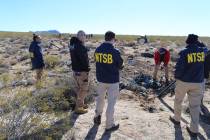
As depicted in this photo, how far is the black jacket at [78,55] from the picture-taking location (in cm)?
860

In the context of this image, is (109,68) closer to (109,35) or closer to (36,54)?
(109,35)

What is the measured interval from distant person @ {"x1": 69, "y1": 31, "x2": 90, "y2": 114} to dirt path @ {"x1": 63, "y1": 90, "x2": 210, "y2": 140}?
0.59 m

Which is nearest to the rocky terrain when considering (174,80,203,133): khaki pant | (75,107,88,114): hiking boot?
(75,107,88,114): hiking boot

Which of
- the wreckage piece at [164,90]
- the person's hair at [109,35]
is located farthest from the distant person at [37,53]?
the person's hair at [109,35]

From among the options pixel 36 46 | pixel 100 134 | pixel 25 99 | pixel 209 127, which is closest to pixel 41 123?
pixel 25 99

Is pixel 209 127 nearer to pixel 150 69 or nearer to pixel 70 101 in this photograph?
pixel 70 101

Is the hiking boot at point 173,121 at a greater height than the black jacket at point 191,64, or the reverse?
the black jacket at point 191,64

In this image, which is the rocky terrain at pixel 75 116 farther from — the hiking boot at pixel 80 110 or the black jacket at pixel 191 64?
the black jacket at pixel 191 64

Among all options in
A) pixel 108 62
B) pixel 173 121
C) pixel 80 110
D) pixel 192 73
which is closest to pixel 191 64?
pixel 192 73

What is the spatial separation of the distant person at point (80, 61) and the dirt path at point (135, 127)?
59 cm

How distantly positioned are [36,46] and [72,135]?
5966 mm

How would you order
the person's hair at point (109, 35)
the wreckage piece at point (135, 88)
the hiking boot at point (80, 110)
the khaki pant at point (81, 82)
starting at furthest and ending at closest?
1. the wreckage piece at point (135, 88)
2. the hiking boot at point (80, 110)
3. the khaki pant at point (81, 82)
4. the person's hair at point (109, 35)

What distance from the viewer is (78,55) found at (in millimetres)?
8664

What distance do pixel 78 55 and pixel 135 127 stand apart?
2211mm
